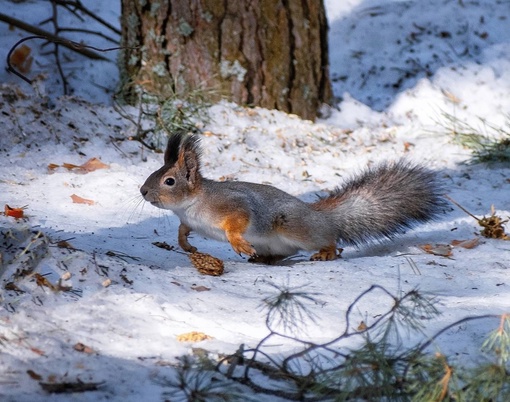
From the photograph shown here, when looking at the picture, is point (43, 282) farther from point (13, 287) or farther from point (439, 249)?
point (439, 249)

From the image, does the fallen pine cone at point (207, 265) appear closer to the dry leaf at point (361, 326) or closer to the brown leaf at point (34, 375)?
the dry leaf at point (361, 326)

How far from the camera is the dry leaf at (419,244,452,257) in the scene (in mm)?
3816

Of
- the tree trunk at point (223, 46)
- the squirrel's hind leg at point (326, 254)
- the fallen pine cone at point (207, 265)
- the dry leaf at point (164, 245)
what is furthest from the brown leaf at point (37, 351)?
the tree trunk at point (223, 46)

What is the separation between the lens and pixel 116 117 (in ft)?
18.4

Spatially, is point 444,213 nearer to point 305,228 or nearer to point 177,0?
point 305,228

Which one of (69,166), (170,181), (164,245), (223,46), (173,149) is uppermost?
(223,46)

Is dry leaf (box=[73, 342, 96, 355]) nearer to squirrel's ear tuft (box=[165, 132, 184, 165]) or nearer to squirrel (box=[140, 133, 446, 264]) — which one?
squirrel (box=[140, 133, 446, 264])

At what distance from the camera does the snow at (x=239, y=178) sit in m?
2.45

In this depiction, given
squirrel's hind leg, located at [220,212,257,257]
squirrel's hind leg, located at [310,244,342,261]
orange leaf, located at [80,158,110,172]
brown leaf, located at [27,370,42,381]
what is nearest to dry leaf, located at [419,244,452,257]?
squirrel's hind leg, located at [310,244,342,261]

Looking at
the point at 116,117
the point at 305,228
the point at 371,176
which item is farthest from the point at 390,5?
the point at 305,228

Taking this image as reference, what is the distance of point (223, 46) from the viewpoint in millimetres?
5789

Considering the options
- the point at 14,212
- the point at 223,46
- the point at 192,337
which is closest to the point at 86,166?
the point at 14,212

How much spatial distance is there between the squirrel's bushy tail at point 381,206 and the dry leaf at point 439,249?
13cm

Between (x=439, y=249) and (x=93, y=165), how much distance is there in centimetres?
214
